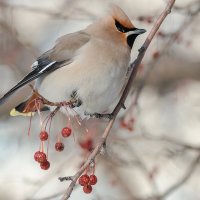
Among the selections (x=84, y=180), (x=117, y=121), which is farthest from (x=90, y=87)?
(x=117, y=121)

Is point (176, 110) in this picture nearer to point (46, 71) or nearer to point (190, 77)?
point (190, 77)

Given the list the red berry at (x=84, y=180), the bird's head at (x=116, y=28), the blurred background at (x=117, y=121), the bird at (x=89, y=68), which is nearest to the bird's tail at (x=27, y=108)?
the bird at (x=89, y=68)

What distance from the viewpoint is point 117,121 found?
5137mm

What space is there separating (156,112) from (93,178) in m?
4.08

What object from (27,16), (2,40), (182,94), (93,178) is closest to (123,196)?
(182,94)

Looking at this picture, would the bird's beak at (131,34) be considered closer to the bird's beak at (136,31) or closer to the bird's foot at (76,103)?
the bird's beak at (136,31)

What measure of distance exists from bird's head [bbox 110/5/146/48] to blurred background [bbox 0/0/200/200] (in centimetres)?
85

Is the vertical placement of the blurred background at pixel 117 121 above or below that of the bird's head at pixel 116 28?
below

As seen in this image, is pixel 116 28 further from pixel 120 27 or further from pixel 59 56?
pixel 59 56

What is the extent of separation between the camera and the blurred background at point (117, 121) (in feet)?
16.4

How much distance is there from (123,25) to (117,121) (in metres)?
1.69

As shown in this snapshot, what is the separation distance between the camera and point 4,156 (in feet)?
21.5

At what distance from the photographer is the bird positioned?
340 centimetres

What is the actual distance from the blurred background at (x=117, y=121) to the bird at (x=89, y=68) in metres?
0.85
